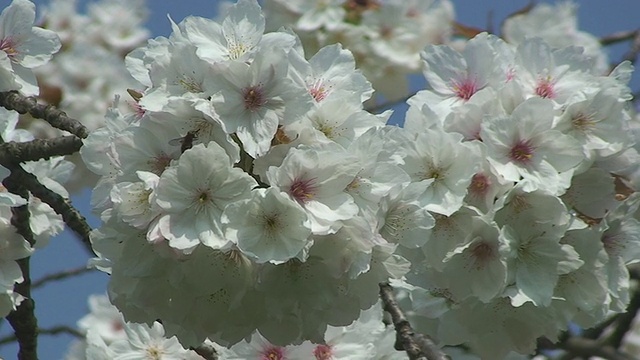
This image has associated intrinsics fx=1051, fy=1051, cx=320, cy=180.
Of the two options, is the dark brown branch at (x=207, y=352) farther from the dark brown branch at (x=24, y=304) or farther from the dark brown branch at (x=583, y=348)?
the dark brown branch at (x=583, y=348)

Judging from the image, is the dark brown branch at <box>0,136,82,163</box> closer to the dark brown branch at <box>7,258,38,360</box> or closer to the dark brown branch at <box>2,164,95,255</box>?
the dark brown branch at <box>2,164,95,255</box>

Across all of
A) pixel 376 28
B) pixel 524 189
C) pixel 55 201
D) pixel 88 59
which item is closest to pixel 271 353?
pixel 55 201

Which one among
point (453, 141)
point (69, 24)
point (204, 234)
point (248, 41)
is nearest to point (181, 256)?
point (204, 234)

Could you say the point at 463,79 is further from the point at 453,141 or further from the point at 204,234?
the point at 204,234

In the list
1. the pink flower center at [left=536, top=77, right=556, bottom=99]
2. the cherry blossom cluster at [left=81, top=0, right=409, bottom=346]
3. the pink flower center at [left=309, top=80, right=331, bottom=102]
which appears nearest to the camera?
the cherry blossom cluster at [left=81, top=0, right=409, bottom=346]

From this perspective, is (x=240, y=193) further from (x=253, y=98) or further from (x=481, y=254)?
(x=481, y=254)

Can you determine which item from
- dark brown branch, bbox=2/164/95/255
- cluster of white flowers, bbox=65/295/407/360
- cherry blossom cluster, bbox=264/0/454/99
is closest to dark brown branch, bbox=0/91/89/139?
dark brown branch, bbox=2/164/95/255
